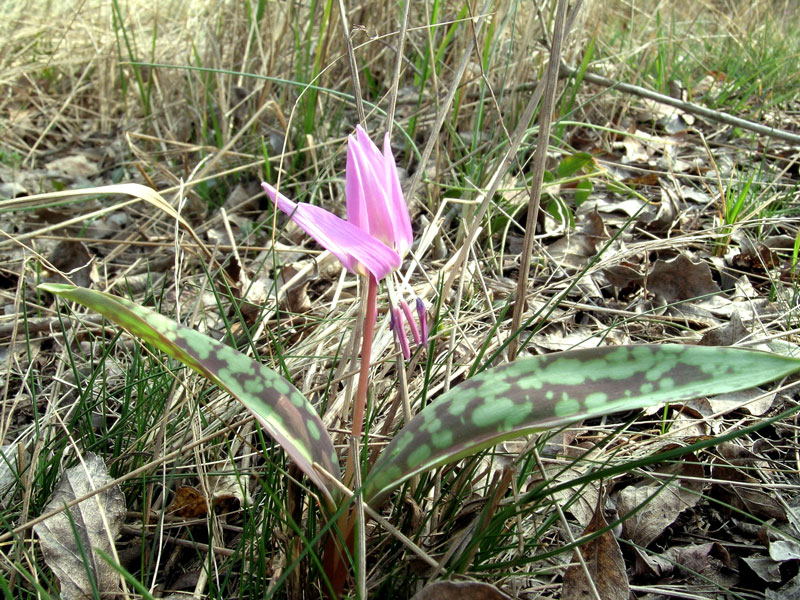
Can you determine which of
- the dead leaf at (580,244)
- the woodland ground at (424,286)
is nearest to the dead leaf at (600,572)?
the woodland ground at (424,286)

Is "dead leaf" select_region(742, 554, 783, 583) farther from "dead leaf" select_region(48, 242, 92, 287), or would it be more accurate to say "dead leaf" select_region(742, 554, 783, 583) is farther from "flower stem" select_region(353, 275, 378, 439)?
"dead leaf" select_region(48, 242, 92, 287)

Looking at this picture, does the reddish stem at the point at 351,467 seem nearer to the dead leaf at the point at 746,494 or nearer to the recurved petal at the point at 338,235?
the recurved petal at the point at 338,235

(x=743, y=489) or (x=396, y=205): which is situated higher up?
(x=396, y=205)

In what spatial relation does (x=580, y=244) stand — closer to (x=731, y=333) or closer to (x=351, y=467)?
(x=731, y=333)

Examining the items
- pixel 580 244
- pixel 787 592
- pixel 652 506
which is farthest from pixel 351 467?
pixel 580 244

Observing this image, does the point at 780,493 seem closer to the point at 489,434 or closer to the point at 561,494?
the point at 561,494

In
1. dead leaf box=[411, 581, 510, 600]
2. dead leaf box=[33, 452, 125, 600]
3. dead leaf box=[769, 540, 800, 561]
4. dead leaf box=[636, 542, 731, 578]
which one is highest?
dead leaf box=[411, 581, 510, 600]

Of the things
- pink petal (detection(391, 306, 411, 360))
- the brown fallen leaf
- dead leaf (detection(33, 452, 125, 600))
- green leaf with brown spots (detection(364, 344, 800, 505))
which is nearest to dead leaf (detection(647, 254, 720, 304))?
the brown fallen leaf

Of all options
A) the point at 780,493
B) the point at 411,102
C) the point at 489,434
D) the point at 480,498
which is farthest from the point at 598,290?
the point at 411,102
